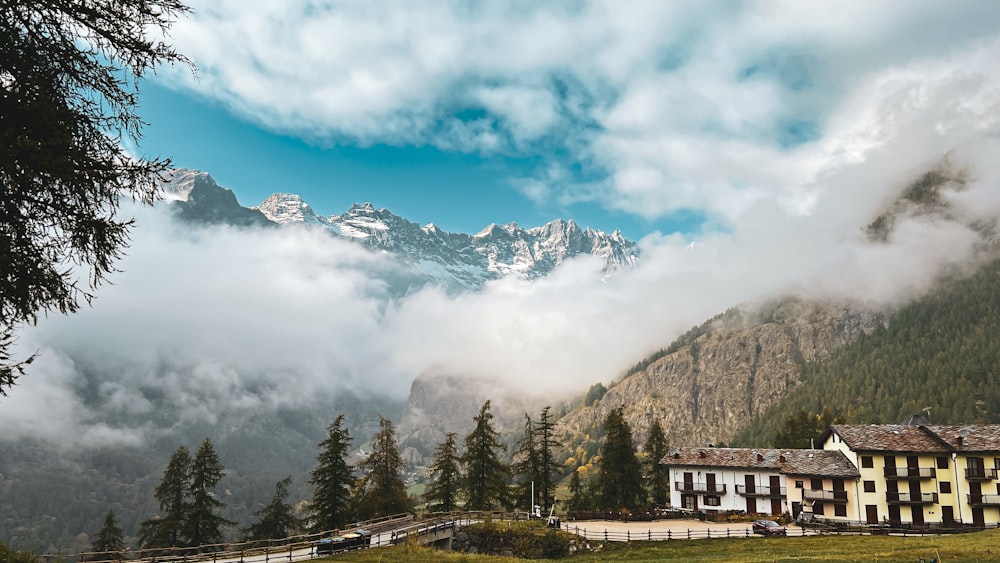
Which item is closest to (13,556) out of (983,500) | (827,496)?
(827,496)

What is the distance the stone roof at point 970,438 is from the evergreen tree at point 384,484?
67572mm

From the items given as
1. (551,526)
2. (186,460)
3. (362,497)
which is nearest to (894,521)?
(551,526)

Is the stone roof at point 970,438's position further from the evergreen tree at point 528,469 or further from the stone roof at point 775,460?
the evergreen tree at point 528,469

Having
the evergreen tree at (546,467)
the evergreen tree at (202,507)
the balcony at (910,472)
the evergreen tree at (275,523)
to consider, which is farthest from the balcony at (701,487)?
the evergreen tree at (202,507)

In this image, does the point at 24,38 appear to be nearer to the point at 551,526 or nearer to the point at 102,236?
the point at 102,236

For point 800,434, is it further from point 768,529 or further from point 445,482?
point 445,482

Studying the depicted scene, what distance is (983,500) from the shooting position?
2726 inches

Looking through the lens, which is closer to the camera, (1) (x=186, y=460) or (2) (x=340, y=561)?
(2) (x=340, y=561)

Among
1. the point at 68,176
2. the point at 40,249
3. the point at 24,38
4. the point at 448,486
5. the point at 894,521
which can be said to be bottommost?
the point at 894,521

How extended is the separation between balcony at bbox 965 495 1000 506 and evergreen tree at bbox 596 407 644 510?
3903 cm

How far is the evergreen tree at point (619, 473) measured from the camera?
83.2 meters

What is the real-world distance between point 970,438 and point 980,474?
4349mm

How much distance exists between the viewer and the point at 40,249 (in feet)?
40.3

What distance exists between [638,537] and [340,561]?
1260 inches
